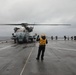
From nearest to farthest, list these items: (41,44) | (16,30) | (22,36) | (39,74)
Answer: (39,74)
(41,44)
(22,36)
(16,30)

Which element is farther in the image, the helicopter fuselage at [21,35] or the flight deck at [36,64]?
the helicopter fuselage at [21,35]

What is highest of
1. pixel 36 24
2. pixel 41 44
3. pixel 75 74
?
pixel 36 24

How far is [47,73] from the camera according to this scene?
930 cm

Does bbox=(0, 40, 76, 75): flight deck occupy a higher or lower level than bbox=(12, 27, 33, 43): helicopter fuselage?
lower

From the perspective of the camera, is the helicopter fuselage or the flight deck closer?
the flight deck

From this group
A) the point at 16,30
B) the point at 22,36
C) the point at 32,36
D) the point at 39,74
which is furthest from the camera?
the point at 32,36

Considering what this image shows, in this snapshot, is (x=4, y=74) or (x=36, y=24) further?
(x=36, y=24)

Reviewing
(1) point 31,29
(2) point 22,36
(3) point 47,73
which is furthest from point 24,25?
(3) point 47,73

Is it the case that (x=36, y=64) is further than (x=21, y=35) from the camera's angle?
No

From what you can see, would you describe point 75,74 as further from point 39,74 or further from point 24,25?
point 24,25

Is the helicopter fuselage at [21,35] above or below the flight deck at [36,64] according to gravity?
above

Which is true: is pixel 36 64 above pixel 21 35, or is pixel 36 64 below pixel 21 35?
below

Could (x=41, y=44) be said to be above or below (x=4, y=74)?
above

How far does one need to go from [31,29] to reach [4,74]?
39444mm
